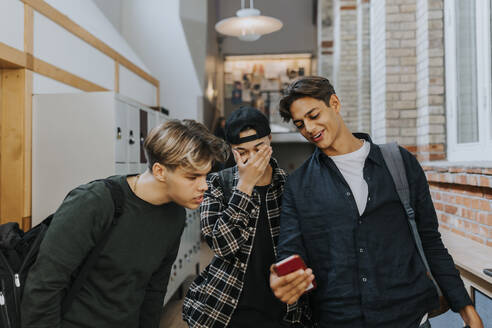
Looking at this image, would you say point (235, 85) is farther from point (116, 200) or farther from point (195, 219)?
point (116, 200)

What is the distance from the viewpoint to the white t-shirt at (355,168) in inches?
55.4

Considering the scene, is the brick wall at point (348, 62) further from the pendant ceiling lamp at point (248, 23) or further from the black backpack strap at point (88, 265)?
the black backpack strap at point (88, 265)

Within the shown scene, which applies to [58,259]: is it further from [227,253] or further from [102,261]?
[227,253]

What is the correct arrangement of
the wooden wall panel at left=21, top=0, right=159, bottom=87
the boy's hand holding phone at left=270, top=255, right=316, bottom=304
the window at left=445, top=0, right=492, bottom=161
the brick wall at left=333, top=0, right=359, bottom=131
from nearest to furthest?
the boy's hand holding phone at left=270, top=255, right=316, bottom=304
the window at left=445, top=0, right=492, bottom=161
the wooden wall panel at left=21, top=0, right=159, bottom=87
the brick wall at left=333, top=0, right=359, bottom=131

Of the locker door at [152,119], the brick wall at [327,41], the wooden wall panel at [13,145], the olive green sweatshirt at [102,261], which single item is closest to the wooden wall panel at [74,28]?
the wooden wall panel at [13,145]

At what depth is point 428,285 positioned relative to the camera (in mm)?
1332

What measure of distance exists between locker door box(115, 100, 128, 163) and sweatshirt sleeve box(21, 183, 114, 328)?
1932mm

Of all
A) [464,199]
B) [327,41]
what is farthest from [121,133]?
[327,41]

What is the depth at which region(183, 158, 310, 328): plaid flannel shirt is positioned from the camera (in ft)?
4.97

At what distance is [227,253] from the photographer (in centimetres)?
152

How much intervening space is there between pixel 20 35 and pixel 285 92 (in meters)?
2.60

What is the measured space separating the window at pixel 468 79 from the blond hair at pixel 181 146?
6.23ft

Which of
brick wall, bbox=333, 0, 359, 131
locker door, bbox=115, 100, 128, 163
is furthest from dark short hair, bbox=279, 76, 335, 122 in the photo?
brick wall, bbox=333, 0, 359, 131

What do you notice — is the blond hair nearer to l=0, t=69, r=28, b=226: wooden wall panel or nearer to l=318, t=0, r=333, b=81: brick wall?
l=0, t=69, r=28, b=226: wooden wall panel
